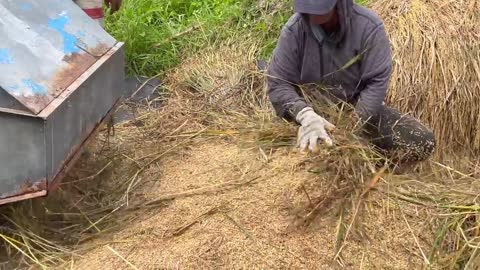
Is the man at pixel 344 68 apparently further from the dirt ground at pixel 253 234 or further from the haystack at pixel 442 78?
the haystack at pixel 442 78

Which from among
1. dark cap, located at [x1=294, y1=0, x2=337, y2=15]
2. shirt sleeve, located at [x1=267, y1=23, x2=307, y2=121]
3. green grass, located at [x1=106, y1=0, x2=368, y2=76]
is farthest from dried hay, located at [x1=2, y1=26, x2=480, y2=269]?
green grass, located at [x1=106, y1=0, x2=368, y2=76]

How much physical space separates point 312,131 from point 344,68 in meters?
0.66

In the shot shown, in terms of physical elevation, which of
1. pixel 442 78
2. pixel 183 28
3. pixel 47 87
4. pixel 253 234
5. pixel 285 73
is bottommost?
pixel 183 28

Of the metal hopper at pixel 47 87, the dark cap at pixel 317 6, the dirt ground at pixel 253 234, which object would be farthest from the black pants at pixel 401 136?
the metal hopper at pixel 47 87

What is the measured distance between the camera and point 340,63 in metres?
3.74

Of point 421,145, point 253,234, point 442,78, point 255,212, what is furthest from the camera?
point 442,78

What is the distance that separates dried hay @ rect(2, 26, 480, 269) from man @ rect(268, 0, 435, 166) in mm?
201

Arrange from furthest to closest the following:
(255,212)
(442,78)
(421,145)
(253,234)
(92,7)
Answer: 1. (442,78)
2. (92,7)
3. (421,145)
4. (255,212)
5. (253,234)

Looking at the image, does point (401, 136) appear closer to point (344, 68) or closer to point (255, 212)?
point (344, 68)

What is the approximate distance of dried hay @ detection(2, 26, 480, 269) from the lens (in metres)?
2.64

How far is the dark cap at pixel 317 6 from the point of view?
337cm

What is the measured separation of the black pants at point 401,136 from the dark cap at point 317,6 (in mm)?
663

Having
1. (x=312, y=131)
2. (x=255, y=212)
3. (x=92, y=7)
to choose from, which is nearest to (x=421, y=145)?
(x=312, y=131)

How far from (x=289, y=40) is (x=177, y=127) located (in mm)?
892
